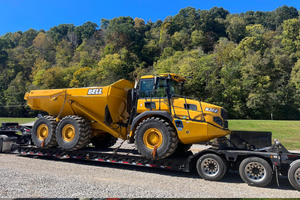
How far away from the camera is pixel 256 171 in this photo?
6.70 meters

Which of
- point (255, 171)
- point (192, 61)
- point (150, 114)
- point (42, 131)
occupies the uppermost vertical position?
point (192, 61)

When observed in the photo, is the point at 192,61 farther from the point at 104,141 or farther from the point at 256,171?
the point at 256,171

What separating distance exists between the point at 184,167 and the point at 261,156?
93.5 inches

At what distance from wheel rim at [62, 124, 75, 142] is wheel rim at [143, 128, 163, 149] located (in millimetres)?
3516

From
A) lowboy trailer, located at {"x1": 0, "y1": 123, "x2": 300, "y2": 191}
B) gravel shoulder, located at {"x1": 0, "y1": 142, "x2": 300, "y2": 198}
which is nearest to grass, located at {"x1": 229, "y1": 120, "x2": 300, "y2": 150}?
lowboy trailer, located at {"x1": 0, "y1": 123, "x2": 300, "y2": 191}

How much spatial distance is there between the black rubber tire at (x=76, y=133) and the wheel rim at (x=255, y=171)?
20.5ft

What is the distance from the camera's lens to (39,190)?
5852 millimetres

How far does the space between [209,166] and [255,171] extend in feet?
4.41

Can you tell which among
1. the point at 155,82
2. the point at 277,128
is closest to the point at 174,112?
the point at 155,82

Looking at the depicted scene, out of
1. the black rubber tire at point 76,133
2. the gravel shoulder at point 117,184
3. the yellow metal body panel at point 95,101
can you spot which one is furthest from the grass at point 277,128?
the black rubber tire at point 76,133

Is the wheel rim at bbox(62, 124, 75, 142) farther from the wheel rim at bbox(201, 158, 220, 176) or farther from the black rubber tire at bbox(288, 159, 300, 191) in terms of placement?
the black rubber tire at bbox(288, 159, 300, 191)

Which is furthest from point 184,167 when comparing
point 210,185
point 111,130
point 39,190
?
point 39,190

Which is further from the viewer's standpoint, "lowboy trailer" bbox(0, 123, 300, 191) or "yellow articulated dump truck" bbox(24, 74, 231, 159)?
"yellow articulated dump truck" bbox(24, 74, 231, 159)

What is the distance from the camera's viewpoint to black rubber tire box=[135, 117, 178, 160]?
24.6 ft
